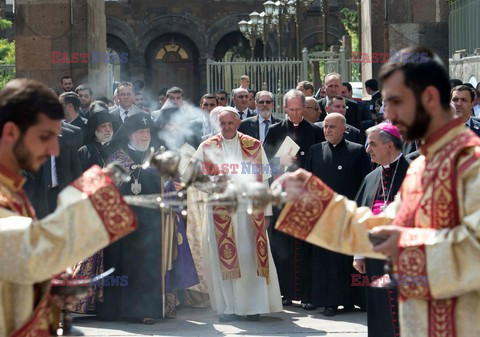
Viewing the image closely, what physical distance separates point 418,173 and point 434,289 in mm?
457

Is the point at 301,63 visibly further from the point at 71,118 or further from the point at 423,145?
the point at 423,145

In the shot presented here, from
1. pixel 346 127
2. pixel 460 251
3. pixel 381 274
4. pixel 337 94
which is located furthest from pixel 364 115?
pixel 460 251

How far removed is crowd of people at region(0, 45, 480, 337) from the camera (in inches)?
139

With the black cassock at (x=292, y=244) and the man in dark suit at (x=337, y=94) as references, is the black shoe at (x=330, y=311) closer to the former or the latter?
the black cassock at (x=292, y=244)

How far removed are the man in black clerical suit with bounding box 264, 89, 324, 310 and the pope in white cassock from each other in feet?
1.59

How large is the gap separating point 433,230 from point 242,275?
18.5 feet

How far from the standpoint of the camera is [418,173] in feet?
12.8

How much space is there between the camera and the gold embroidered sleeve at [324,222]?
3.92 m

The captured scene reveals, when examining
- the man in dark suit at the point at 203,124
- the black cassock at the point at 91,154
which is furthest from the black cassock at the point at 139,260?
the man in dark suit at the point at 203,124

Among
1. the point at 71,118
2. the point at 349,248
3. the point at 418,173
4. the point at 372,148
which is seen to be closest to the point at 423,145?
the point at 418,173

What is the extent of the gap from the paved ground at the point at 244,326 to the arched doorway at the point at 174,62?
36.3 meters

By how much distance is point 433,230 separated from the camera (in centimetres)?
371

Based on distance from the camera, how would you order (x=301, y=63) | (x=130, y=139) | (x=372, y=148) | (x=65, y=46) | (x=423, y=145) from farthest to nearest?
1. (x=301, y=63)
2. (x=65, y=46)
3. (x=130, y=139)
4. (x=372, y=148)
5. (x=423, y=145)

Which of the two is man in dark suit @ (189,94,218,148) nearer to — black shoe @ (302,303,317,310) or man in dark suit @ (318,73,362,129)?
man in dark suit @ (318,73,362,129)
